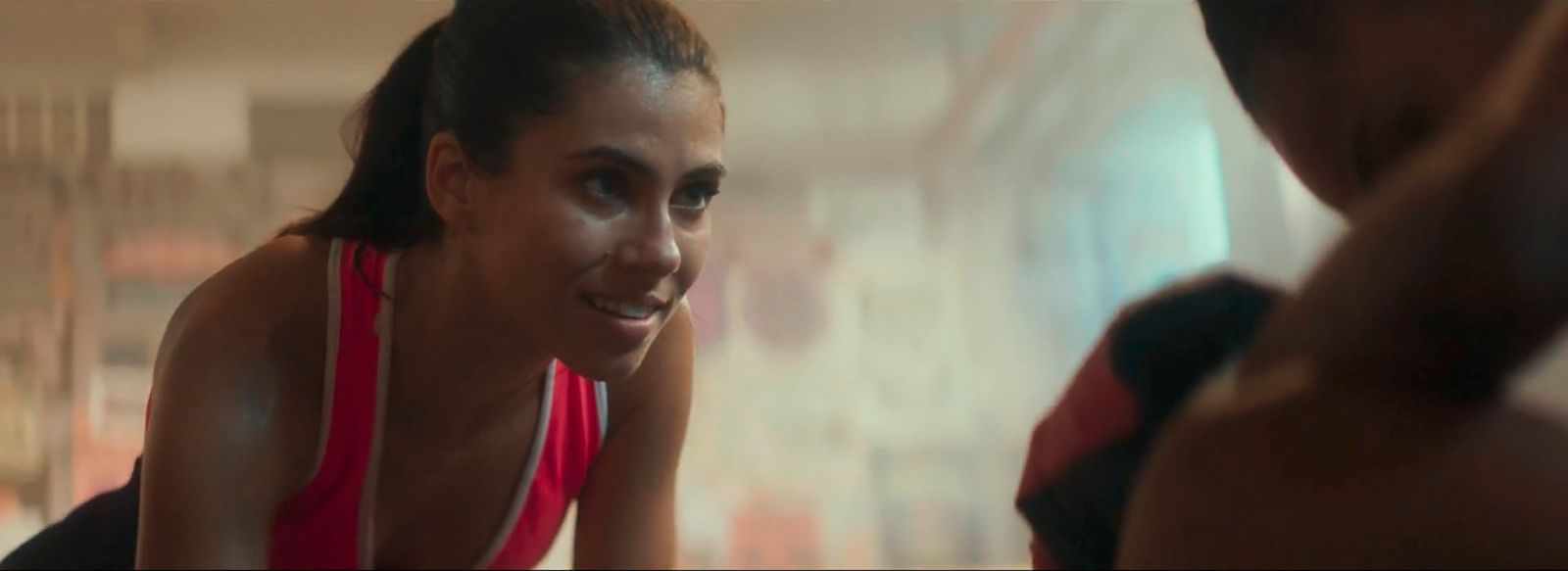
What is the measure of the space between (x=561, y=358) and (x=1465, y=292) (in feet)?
1.23

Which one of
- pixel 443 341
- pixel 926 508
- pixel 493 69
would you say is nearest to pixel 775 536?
pixel 926 508

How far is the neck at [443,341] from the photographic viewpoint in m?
0.55

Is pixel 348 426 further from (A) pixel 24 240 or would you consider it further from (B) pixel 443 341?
(A) pixel 24 240

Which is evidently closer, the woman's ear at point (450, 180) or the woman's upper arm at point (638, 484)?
the woman's ear at point (450, 180)

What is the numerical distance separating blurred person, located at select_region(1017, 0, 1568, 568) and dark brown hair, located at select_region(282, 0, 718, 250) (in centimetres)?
26

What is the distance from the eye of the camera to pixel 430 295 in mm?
564

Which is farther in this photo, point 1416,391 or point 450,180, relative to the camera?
point 450,180

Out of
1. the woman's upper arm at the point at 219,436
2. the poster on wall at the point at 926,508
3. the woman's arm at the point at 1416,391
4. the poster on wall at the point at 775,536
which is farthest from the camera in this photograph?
the poster on wall at the point at 775,536

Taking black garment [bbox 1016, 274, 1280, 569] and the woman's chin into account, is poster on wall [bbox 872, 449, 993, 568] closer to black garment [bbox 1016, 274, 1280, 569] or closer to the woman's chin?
the woman's chin

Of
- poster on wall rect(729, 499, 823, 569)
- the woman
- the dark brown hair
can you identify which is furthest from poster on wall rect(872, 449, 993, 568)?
the dark brown hair

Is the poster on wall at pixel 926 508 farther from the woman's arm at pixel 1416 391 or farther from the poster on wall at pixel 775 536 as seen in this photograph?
the woman's arm at pixel 1416 391

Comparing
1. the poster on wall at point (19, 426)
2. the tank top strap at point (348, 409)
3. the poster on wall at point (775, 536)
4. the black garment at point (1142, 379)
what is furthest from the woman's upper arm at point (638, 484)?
the black garment at point (1142, 379)

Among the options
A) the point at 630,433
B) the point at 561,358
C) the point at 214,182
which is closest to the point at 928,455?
the point at 630,433

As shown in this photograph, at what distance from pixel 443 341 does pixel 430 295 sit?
0.08ft
